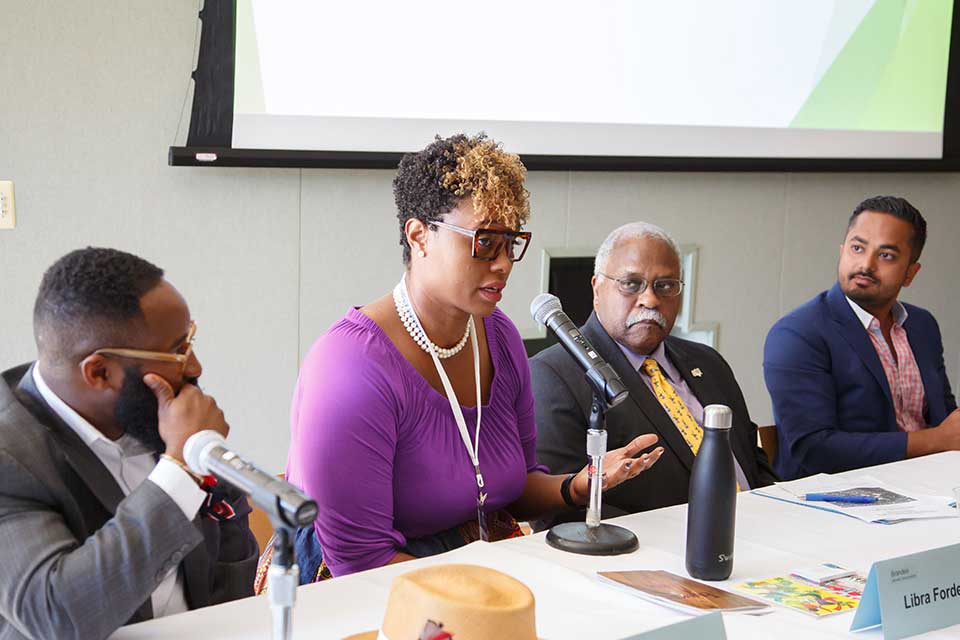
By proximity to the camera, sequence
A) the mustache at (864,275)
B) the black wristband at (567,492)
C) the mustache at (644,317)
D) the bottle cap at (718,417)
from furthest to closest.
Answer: the mustache at (864,275) → the mustache at (644,317) → the black wristband at (567,492) → the bottle cap at (718,417)

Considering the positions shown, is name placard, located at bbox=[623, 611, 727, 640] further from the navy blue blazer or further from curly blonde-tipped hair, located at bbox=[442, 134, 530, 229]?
the navy blue blazer

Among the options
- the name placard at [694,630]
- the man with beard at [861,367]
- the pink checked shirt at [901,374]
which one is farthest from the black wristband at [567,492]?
the pink checked shirt at [901,374]

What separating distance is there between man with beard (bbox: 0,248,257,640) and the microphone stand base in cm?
64

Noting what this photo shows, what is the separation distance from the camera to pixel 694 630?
1.36m

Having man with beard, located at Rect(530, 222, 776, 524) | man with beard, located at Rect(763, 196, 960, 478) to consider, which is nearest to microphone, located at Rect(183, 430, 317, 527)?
man with beard, located at Rect(530, 222, 776, 524)

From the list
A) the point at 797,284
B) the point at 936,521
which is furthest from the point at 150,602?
the point at 797,284

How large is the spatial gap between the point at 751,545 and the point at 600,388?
43 centimetres

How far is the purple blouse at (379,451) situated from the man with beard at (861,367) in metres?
1.16

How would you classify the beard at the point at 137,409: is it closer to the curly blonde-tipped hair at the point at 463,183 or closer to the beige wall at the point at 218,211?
the curly blonde-tipped hair at the point at 463,183

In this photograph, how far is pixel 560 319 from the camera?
6.57 feet

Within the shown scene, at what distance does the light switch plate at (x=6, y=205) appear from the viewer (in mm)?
3123

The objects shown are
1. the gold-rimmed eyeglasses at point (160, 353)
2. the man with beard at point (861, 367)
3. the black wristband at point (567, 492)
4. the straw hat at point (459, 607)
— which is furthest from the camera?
the man with beard at point (861, 367)

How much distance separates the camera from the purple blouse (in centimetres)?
203

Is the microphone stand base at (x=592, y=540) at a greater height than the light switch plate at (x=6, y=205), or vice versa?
the light switch plate at (x=6, y=205)
